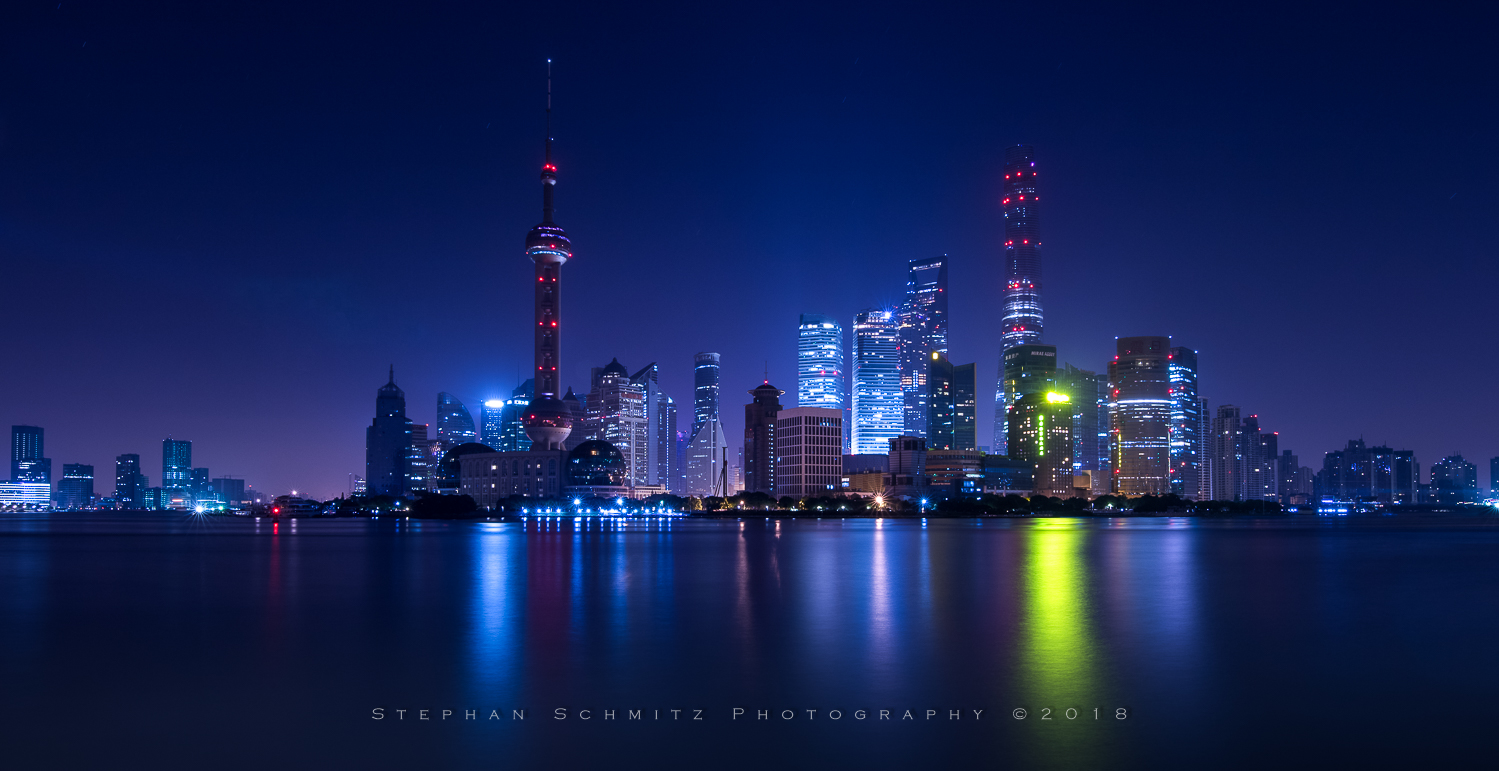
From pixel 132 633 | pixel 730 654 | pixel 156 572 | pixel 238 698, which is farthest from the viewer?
pixel 156 572

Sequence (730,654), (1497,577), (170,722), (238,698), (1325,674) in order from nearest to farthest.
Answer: (170,722)
(238,698)
(1325,674)
(730,654)
(1497,577)

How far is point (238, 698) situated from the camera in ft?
70.5

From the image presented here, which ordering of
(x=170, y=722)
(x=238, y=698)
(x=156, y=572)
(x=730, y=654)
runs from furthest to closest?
1. (x=156, y=572)
2. (x=730, y=654)
3. (x=238, y=698)
4. (x=170, y=722)

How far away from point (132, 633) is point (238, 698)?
14.6m

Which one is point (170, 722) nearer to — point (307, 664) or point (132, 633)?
point (307, 664)

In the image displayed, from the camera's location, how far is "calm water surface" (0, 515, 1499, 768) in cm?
1717

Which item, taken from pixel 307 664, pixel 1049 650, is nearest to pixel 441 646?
pixel 307 664

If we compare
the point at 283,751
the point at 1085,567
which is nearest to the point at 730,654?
the point at 283,751

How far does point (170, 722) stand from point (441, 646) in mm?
10404

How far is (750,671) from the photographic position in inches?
981

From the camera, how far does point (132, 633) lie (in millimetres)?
32719

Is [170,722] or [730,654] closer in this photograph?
[170,722]

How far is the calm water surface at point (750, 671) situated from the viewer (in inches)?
676

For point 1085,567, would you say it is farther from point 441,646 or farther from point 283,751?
point 283,751
